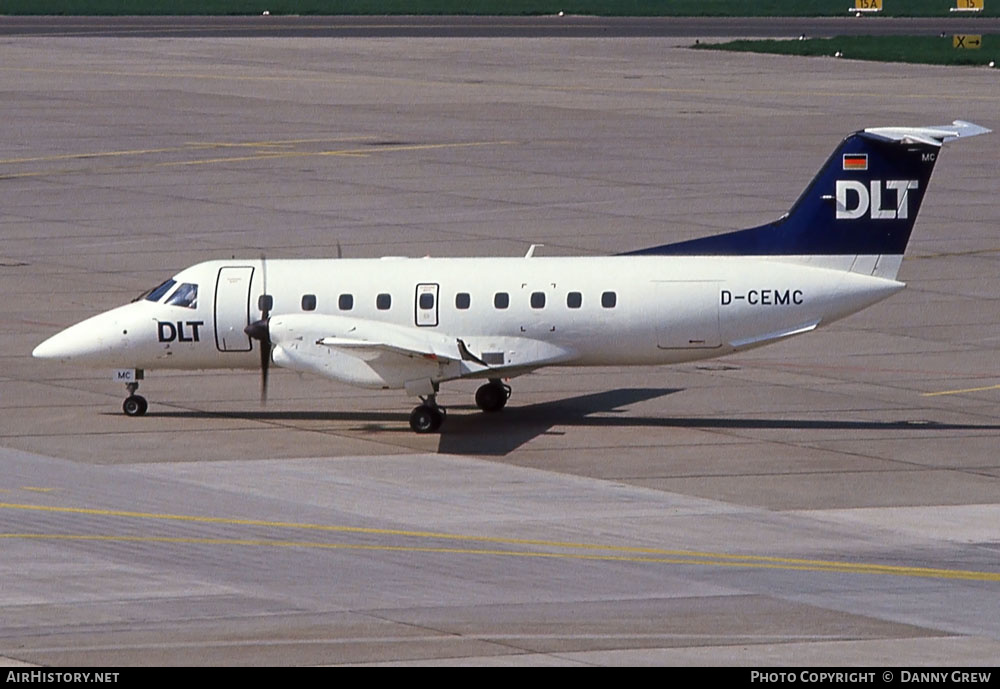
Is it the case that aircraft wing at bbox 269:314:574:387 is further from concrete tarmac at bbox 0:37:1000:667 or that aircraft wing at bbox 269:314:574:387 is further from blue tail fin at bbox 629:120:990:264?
blue tail fin at bbox 629:120:990:264

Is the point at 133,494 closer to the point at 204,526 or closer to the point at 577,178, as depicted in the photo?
the point at 204,526

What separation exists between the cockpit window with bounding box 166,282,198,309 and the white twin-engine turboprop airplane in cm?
3

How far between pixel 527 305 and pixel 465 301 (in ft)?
3.67

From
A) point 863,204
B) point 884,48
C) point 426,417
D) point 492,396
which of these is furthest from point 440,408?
point 884,48

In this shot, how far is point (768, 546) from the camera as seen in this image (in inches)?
1063

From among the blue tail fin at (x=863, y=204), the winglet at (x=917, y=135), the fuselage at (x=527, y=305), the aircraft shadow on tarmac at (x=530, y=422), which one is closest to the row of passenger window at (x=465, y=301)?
the fuselage at (x=527, y=305)

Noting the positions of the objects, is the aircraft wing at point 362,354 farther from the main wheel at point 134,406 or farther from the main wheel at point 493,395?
the main wheel at point 134,406

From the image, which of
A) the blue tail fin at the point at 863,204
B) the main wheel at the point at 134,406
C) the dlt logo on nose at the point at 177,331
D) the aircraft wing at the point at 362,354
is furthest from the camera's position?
the main wheel at the point at 134,406

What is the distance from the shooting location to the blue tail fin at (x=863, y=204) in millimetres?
35406

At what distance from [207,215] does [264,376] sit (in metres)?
27.0

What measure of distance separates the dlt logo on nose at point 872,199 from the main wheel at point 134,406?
517 inches

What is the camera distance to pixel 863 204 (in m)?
35.6

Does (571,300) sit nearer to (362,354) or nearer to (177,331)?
(362,354)
